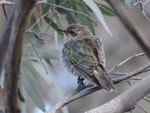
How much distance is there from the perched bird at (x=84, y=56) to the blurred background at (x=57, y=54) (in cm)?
6

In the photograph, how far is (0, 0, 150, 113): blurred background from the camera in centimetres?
231

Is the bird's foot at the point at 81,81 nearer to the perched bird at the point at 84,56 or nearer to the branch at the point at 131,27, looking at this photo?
the perched bird at the point at 84,56

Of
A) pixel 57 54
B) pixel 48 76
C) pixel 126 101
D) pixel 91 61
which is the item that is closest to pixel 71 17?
pixel 57 54

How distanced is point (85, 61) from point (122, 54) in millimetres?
4103

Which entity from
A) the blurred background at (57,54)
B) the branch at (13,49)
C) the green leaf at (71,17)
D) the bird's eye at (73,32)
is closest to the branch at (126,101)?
the blurred background at (57,54)

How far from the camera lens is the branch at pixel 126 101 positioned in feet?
3.91

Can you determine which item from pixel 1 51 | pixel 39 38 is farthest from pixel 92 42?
pixel 1 51

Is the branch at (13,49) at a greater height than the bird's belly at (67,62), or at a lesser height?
greater

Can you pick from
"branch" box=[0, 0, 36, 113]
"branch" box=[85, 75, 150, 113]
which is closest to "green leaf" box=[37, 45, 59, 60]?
"branch" box=[85, 75, 150, 113]

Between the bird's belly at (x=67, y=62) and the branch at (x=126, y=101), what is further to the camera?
the bird's belly at (x=67, y=62)

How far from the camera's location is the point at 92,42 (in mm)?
2721

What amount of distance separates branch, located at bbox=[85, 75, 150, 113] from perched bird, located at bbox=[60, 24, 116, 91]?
73cm

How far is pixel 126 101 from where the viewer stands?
128 centimetres

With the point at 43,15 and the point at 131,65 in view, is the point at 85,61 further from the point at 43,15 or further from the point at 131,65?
the point at 131,65
